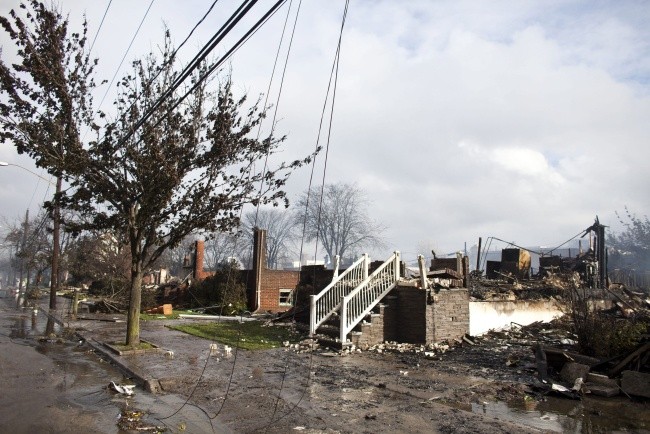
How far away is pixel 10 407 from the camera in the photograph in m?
7.45

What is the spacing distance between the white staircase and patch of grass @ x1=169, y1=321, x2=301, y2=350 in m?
1.28

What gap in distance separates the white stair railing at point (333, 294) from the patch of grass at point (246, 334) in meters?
1.06

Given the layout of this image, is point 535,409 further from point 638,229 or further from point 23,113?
point 638,229

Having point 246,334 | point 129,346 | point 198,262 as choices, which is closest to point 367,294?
point 246,334

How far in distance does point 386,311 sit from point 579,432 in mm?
7828

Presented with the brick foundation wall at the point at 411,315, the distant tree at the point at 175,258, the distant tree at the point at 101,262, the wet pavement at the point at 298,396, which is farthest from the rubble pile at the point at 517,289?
the distant tree at the point at 175,258

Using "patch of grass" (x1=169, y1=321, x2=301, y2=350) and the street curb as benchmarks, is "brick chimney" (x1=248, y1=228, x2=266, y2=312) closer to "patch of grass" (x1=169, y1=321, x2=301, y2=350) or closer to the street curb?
"patch of grass" (x1=169, y1=321, x2=301, y2=350)

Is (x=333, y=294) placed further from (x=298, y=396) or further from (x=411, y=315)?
(x=298, y=396)

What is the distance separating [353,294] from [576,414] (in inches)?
274

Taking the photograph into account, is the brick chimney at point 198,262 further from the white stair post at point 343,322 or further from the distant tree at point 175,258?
the distant tree at point 175,258

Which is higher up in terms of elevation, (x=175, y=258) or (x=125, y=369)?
(x=175, y=258)

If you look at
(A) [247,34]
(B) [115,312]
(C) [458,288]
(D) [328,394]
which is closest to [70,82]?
(A) [247,34]

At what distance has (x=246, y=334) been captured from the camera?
16.1 m

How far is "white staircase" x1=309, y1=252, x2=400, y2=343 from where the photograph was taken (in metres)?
13.5
